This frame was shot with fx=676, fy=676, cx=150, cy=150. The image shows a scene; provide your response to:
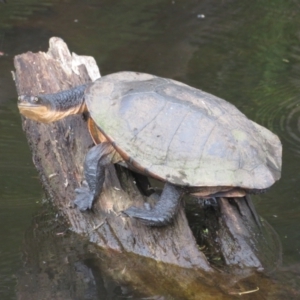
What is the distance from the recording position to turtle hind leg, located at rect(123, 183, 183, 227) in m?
3.94

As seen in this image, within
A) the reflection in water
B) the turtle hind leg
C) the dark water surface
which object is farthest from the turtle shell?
the reflection in water

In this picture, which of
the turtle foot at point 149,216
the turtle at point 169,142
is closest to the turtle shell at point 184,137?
the turtle at point 169,142

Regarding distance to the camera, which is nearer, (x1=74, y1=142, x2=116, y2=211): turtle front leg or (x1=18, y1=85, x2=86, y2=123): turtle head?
(x1=74, y1=142, x2=116, y2=211): turtle front leg

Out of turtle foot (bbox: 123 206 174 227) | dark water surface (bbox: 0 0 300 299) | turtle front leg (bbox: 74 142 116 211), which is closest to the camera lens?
turtle foot (bbox: 123 206 174 227)

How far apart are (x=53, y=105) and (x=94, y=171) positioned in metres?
0.53

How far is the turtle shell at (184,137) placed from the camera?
13.0ft

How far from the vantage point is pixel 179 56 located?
791cm

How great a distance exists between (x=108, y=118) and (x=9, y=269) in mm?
1113

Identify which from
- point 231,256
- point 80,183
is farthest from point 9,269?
point 231,256

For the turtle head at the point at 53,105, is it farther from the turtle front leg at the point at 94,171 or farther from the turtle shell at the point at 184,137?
the turtle front leg at the point at 94,171

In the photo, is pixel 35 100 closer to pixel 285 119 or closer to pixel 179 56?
pixel 285 119

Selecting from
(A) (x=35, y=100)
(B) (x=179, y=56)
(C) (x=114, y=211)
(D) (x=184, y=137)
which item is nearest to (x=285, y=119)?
(B) (x=179, y=56)

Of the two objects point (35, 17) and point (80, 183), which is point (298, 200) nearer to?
point (80, 183)

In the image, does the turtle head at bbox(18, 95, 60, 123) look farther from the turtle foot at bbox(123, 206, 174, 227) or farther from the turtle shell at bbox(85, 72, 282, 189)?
the turtle foot at bbox(123, 206, 174, 227)
